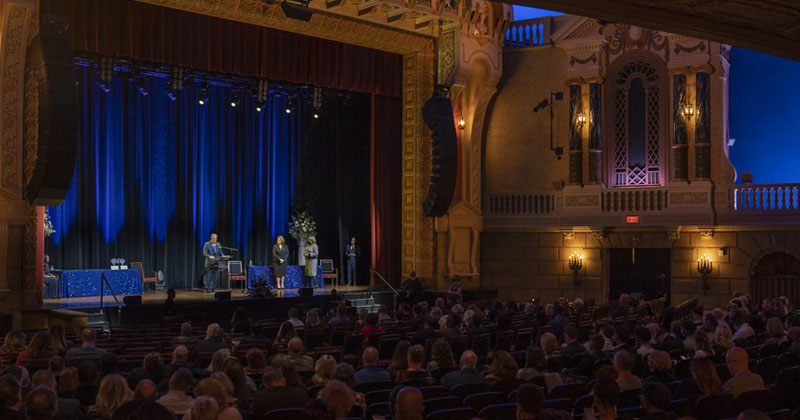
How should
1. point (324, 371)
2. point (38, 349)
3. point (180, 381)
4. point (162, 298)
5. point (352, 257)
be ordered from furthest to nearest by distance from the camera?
point (352, 257) → point (162, 298) → point (38, 349) → point (324, 371) → point (180, 381)

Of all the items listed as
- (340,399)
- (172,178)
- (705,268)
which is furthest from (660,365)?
(172,178)

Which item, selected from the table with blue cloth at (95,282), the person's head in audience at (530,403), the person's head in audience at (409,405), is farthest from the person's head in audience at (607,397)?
the table with blue cloth at (95,282)

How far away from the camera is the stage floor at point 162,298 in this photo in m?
15.4

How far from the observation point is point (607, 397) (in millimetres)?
5012

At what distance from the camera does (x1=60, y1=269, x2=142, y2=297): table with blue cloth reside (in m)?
17.5

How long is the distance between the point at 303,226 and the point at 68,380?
16.0 meters

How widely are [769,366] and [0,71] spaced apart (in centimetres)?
1271

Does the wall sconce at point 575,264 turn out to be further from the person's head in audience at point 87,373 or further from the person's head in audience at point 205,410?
the person's head in audience at point 205,410

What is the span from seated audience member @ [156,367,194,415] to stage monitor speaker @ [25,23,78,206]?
26.5ft

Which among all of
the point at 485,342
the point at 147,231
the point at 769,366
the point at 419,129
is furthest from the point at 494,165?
the point at 769,366

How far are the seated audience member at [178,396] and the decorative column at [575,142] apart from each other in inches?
628

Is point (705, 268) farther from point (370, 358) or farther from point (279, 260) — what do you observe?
point (370, 358)

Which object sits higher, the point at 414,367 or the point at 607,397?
the point at 607,397

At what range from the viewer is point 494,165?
70.5 feet
